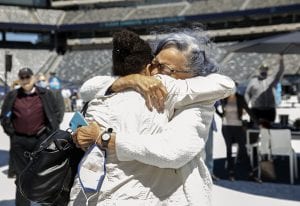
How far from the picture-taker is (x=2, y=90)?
2833 cm

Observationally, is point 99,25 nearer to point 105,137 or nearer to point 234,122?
point 234,122

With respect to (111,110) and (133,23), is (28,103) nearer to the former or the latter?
(111,110)

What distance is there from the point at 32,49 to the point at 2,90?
23.3 m

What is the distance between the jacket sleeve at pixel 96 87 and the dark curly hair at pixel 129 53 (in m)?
0.06

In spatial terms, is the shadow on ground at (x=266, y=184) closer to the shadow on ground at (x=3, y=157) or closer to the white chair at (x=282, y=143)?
the white chair at (x=282, y=143)

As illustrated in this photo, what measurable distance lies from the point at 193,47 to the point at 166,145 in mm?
452

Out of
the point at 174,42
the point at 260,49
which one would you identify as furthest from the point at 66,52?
the point at 174,42

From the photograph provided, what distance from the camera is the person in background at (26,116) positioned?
5258mm

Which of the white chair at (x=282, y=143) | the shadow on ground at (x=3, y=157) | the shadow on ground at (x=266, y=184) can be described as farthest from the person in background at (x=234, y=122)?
the shadow on ground at (x=3, y=157)

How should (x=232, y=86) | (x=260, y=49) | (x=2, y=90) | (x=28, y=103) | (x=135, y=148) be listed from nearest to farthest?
(x=135, y=148) < (x=232, y=86) < (x=28, y=103) < (x=260, y=49) < (x=2, y=90)

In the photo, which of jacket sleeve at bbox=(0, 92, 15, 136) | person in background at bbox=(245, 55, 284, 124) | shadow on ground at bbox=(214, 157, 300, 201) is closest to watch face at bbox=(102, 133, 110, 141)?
jacket sleeve at bbox=(0, 92, 15, 136)

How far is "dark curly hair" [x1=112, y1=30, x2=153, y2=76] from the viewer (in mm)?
1976

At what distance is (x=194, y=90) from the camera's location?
1.86 m

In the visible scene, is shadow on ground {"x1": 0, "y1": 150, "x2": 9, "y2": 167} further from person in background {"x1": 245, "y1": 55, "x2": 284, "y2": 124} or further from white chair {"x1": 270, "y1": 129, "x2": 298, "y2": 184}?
white chair {"x1": 270, "y1": 129, "x2": 298, "y2": 184}
